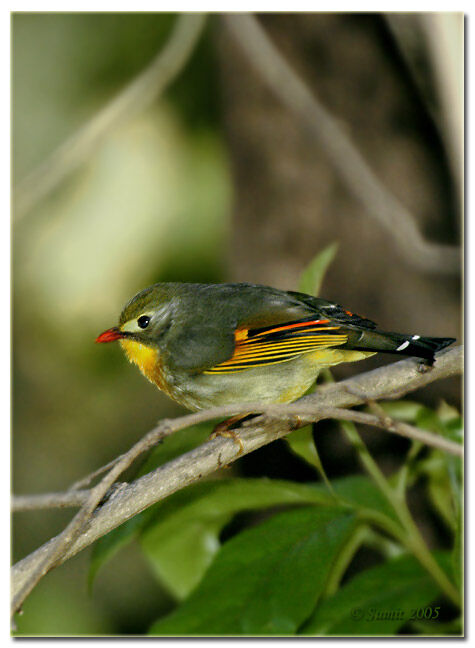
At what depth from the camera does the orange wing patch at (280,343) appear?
1.45 meters

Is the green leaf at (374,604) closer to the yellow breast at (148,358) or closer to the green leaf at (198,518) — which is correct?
the green leaf at (198,518)

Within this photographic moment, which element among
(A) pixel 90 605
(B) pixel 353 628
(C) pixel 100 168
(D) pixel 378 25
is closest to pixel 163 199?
(C) pixel 100 168

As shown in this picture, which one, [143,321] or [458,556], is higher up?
[143,321]

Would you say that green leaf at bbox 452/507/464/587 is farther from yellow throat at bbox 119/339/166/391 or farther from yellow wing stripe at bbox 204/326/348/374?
yellow throat at bbox 119/339/166/391

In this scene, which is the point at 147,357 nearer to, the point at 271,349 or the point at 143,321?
the point at 143,321

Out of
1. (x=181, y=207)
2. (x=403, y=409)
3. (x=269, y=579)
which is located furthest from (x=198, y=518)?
(x=181, y=207)

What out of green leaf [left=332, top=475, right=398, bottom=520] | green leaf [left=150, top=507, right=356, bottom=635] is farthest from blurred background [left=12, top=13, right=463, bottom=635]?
green leaf [left=150, top=507, right=356, bottom=635]

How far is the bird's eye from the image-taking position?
154 cm

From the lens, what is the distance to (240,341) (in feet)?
4.93

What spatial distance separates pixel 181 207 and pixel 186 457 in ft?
3.43

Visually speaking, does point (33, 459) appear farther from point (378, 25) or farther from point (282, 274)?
point (378, 25)

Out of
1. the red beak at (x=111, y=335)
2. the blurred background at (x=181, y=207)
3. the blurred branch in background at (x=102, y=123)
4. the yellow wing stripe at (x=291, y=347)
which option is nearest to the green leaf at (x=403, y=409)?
the blurred background at (x=181, y=207)

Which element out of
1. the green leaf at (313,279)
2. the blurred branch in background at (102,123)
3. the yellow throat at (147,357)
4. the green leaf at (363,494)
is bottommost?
the green leaf at (363,494)

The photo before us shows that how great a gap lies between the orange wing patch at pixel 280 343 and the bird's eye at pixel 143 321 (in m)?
0.18
